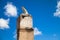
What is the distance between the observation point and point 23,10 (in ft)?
24.2

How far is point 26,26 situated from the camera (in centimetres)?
693

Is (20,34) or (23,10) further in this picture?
(23,10)

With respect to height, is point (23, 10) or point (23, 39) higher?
point (23, 10)

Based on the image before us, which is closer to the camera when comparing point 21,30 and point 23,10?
point 21,30

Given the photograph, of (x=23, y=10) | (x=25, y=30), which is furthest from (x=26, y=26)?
(x=23, y=10)

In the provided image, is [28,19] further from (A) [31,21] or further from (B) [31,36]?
(B) [31,36]

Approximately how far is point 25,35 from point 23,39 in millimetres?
188

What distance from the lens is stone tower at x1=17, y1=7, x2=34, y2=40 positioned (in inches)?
268

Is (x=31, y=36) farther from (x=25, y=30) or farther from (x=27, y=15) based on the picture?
(x=27, y=15)

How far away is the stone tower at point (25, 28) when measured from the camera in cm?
680

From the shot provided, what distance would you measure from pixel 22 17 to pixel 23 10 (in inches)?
17.1

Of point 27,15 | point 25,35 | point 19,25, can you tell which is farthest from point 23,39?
point 27,15

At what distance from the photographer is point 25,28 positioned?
271 inches

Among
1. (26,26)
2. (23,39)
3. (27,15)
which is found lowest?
(23,39)
